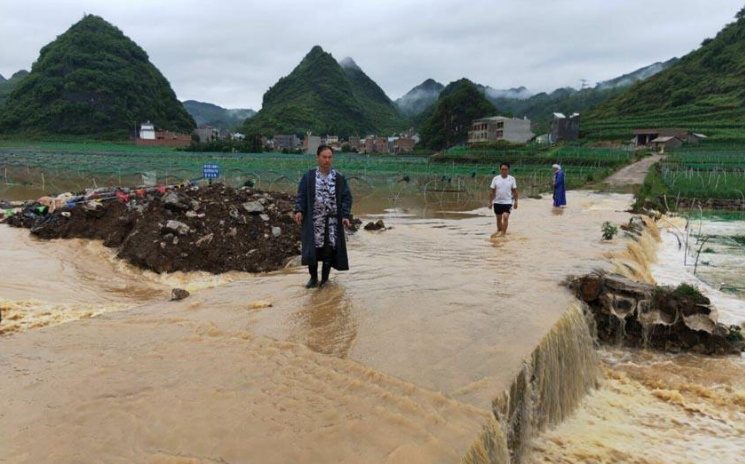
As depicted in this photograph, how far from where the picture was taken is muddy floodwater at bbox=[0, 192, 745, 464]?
294 cm

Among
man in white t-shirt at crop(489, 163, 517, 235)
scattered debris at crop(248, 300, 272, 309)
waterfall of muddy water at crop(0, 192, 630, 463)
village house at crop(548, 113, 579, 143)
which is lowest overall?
waterfall of muddy water at crop(0, 192, 630, 463)

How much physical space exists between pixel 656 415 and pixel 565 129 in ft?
209

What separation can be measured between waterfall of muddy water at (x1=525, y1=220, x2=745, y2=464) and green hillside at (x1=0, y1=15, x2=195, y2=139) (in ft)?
277

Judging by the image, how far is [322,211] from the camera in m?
5.95

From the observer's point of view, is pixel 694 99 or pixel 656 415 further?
pixel 694 99

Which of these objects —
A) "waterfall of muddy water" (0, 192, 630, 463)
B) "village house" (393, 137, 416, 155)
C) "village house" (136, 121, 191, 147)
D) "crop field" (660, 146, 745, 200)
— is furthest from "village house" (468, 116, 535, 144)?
"waterfall of muddy water" (0, 192, 630, 463)

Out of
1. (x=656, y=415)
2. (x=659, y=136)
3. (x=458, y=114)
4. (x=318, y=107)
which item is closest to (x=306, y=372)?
(x=656, y=415)

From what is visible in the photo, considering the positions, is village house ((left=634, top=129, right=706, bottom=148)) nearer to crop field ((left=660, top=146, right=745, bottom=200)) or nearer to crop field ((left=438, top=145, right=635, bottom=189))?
crop field ((left=660, top=146, right=745, bottom=200))

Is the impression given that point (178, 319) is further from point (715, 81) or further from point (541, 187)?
point (715, 81)

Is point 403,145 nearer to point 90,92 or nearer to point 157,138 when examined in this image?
point 157,138

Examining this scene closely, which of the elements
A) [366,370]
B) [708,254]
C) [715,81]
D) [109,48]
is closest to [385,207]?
[708,254]

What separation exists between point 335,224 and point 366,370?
2.49 meters

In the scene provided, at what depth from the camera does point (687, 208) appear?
72.2 feet

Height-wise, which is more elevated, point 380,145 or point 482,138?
point 482,138
